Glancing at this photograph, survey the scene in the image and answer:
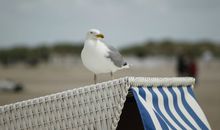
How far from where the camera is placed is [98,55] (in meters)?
4.85

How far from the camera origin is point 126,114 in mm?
4918

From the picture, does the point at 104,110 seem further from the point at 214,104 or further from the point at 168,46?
the point at 168,46

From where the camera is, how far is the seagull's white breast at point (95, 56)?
4836 millimetres

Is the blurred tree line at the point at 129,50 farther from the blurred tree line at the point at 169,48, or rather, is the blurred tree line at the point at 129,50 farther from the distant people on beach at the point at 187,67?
the distant people on beach at the point at 187,67

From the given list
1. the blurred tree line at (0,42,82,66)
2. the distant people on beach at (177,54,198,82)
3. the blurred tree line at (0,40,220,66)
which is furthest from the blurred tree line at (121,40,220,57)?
the distant people on beach at (177,54,198,82)

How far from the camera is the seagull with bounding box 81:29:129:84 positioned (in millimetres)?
4844

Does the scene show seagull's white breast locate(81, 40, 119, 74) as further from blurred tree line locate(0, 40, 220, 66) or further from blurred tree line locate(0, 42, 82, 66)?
blurred tree line locate(0, 40, 220, 66)

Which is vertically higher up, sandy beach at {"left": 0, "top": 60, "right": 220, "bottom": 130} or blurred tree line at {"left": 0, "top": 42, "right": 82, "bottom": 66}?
blurred tree line at {"left": 0, "top": 42, "right": 82, "bottom": 66}

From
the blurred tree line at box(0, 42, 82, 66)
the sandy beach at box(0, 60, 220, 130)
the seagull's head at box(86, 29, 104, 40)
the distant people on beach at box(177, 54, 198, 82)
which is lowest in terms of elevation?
the sandy beach at box(0, 60, 220, 130)

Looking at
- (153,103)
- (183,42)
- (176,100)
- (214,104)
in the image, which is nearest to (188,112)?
(176,100)

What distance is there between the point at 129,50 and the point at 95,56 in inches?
2677

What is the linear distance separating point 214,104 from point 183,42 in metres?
60.6

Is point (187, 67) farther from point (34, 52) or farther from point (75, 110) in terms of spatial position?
Answer: point (34, 52)

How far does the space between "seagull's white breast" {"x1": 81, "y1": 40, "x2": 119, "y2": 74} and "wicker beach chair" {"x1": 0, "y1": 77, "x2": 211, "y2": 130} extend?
1.66 ft
